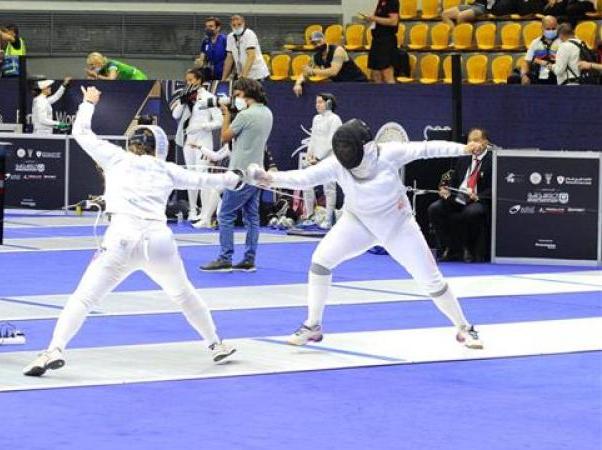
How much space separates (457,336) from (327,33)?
14298mm

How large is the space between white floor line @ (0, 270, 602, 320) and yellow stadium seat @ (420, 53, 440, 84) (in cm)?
735

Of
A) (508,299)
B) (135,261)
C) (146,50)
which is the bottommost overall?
(508,299)

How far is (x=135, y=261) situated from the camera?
8.31m

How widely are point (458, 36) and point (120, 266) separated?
13983 millimetres

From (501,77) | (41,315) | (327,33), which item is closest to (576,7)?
(501,77)

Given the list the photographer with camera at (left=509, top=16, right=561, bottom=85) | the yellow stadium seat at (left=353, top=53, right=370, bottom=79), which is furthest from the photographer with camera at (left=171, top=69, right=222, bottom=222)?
the photographer with camera at (left=509, top=16, right=561, bottom=85)

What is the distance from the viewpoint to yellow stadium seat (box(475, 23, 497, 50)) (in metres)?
21.3

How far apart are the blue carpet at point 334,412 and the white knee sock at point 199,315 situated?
511mm

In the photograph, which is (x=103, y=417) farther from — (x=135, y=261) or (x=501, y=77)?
(x=501, y=77)

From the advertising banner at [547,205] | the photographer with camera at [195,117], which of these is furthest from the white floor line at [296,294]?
the photographer with camera at [195,117]

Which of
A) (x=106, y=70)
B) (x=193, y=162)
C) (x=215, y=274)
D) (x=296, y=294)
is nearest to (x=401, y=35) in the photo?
(x=106, y=70)

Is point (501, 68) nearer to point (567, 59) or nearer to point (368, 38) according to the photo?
point (368, 38)

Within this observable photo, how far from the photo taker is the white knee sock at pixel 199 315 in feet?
27.9

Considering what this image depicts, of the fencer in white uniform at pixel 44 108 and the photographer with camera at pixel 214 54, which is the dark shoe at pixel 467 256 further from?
the fencer in white uniform at pixel 44 108
